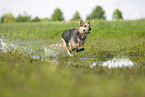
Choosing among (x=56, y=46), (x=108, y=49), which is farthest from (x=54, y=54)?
(x=108, y=49)

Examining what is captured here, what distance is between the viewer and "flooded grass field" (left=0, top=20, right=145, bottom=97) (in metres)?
3.16

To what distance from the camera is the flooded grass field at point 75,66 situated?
3.16 m

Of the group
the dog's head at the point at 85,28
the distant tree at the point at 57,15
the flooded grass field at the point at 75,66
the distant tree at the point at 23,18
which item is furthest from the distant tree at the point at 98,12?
the dog's head at the point at 85,28

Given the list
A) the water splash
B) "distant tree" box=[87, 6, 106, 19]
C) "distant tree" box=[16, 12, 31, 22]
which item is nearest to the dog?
the water splash

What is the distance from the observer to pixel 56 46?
41.5ft

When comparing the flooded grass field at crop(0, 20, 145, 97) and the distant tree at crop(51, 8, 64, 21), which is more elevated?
the distant tree at crop(51, 8, 64, 21)

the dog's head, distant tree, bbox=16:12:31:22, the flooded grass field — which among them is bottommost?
the flooded grass field

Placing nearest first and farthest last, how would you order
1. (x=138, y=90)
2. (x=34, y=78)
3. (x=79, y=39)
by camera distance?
(x=138, y=90)
(x=34, y=78)
(x=79, y=39)

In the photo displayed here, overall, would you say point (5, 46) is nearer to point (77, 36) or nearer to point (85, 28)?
point (77, 36)

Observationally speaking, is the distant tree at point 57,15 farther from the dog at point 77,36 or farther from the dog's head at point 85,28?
the dog's head at point 85,28

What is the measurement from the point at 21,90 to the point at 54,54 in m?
9.46

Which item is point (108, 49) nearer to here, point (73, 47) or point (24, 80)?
point (73, 47)

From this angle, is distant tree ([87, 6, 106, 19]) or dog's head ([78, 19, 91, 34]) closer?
dog's head ([78, 19, 91, 34])

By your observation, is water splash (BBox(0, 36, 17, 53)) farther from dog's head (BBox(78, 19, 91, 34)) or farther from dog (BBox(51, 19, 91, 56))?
dog's head (BBox(78, 19, 91, 34))
